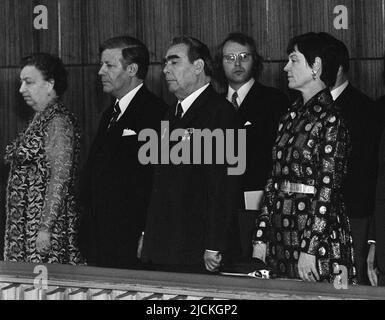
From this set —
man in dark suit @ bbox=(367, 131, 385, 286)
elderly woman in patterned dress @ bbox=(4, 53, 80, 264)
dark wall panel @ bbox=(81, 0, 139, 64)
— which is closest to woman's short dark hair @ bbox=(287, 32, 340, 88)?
man in dark suit @ bbox=(367, 131, 385, 286)

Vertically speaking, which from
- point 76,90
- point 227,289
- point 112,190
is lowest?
point 227,289

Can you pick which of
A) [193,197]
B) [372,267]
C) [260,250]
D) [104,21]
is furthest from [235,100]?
[104,21]

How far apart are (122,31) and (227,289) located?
97.1 inches

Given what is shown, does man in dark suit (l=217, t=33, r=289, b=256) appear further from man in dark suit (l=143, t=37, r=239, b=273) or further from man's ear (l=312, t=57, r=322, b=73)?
man's ear (l=312, t=57, r=322, b=73)

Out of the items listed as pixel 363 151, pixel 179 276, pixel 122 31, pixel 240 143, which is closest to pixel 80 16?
pixel 122 31

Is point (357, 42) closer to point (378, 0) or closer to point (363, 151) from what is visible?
point (378, 0)

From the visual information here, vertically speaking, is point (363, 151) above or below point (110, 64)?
below

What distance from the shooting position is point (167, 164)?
405 centimetres

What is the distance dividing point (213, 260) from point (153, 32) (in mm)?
1939

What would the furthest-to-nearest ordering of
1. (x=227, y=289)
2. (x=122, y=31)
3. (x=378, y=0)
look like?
(x=122, y=31) → (x=378, y=0) → (x=227, y=289)

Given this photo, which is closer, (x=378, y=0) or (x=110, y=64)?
(x=110, y=64)

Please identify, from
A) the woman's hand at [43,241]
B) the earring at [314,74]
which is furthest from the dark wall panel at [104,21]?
the earring at [314,74]

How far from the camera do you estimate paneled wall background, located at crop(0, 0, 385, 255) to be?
509cm

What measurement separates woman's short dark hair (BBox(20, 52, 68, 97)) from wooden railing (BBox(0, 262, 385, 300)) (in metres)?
0.98
